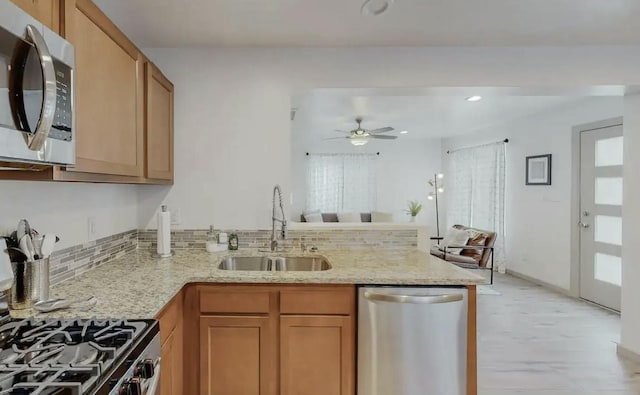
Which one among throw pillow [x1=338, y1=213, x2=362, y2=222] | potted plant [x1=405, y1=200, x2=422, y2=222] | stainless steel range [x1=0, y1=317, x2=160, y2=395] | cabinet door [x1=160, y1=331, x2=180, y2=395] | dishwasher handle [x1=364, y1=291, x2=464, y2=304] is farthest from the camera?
potted plant [x1=405, y1=200, x2=422, y2=222]

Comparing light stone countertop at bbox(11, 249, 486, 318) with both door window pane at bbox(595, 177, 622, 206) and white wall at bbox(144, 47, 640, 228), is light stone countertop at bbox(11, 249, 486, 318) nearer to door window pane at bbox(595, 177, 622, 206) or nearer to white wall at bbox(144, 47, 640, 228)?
white wall at bbox(144, 47, 640, 228)

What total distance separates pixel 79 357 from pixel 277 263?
160 cm

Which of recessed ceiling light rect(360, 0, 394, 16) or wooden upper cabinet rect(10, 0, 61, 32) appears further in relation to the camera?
recessed ceiling light rect(360, 0, 394, 16)

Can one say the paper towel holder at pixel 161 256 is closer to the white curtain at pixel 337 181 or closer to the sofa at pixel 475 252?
the sofa at pixel 475 252

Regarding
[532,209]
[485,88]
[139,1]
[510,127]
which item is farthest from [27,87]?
[510,127]

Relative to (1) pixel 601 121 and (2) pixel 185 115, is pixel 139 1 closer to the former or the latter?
(2) pixel 185 115

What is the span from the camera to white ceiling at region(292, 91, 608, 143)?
14.4 ft

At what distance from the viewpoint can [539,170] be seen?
5258 mm

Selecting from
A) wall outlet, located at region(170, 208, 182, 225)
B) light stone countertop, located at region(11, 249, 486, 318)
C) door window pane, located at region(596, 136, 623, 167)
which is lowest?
light stone countertop, located at region(11, 249, 486, 318)

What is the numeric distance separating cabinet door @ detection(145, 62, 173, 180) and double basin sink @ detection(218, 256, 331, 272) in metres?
0.77

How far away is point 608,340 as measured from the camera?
10.9 ft

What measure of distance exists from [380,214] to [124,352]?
674 cm

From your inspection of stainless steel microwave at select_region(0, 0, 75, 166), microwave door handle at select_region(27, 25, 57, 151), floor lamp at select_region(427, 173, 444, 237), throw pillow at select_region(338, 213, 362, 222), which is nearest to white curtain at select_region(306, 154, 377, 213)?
throw pillow at select_region(338, 213, 362, 222)

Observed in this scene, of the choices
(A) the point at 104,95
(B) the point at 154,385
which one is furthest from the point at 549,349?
(A) the point at 104,95
